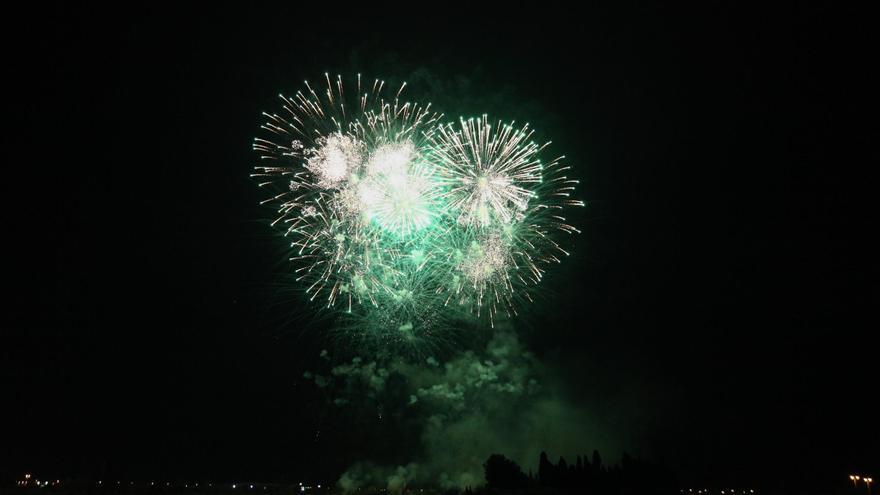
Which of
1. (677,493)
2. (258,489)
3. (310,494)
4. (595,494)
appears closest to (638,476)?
(677,493)

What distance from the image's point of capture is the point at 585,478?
175 feet

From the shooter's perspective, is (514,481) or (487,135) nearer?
(487,135)

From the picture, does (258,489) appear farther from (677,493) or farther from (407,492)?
(677,493)

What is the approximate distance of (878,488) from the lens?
48562 mm

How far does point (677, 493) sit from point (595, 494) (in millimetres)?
8992

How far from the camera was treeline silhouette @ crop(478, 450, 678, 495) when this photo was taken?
4981cm

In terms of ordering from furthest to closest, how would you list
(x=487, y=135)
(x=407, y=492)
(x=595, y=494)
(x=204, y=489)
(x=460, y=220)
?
(x=204, y=489)
(x=407, y=492)
(x=595, y=494)
(x=460, y=220)
(x=487, y=135)

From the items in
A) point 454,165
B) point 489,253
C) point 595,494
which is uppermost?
point 454,165

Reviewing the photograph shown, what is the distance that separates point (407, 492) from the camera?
2744 inches

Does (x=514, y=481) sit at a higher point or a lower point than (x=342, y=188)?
lower

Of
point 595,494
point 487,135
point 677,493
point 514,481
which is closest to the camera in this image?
point 487,135

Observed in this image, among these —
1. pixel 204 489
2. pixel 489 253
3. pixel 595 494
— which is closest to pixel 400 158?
pixel 489 253

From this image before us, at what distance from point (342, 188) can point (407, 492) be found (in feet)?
189

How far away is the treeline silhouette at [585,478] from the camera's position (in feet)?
163
